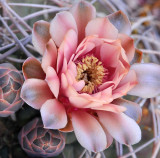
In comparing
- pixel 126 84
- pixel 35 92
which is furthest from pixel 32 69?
pixel 126 84

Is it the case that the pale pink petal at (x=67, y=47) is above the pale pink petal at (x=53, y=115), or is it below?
above

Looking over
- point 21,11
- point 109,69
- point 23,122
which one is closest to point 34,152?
point 23,122

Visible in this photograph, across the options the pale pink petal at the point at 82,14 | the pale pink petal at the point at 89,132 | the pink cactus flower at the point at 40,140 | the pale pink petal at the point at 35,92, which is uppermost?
the pale pink petal at the point at 82,14

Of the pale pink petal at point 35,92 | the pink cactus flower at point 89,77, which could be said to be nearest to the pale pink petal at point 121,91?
the pink cactus flower at point 89,77

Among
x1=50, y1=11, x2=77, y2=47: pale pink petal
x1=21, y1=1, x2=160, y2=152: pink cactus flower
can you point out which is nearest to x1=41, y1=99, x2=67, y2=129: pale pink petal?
x1=21, y1=1, x2=160, y2=152: pink cactus flower

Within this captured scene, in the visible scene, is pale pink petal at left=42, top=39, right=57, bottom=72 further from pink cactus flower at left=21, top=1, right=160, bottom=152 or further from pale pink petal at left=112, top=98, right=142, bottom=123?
pale pink petal at left=112, top=98, right=142, bottom=123

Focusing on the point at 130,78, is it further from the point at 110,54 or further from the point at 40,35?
the point at 40,35

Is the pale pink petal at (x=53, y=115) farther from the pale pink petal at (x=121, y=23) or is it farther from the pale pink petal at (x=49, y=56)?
the pale pink petal at (x=121, y=23)
